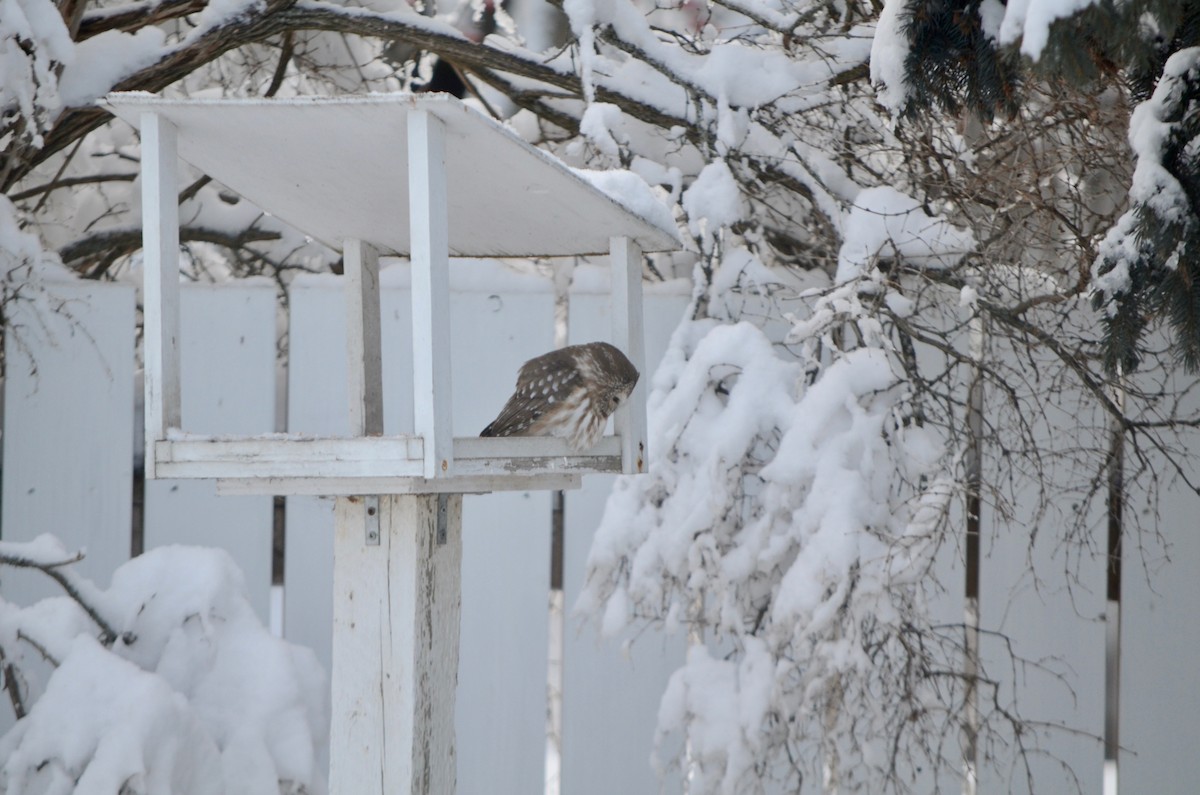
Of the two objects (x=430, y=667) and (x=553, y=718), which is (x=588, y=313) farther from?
(x=430, y=667)

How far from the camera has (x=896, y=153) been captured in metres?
3.05

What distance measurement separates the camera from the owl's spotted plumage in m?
2.00

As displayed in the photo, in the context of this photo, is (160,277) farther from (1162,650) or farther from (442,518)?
(1162,650)

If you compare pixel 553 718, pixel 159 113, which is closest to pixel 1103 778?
pixel 553 718

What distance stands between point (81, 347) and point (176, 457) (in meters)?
1.66

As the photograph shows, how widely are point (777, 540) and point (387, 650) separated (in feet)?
2.96

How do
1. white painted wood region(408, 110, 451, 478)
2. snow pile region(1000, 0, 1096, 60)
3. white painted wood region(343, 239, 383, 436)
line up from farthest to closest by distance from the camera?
white painted wood region(343, 239, 383, 436) < white painted wood region(408, 110, 451, 478) < snow pile region(1000, 0, 1096, 60)

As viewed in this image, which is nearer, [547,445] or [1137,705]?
[547,445]

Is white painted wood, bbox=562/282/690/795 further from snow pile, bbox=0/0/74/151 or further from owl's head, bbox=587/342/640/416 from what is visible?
snow pile, bbox=0/0/74/151

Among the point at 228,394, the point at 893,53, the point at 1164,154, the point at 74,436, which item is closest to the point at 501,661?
the point at 228,394

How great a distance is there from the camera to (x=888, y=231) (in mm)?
2549

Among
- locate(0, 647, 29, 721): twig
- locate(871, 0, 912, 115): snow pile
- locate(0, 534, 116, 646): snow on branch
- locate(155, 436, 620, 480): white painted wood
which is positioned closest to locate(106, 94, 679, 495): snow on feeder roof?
locate(155, 436, 620, 480): white painted wood

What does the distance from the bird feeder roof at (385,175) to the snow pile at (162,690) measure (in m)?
0.73

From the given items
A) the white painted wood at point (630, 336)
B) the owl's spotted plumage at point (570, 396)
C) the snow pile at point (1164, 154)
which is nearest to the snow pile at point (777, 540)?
the white painted wood at point (630, 336)
